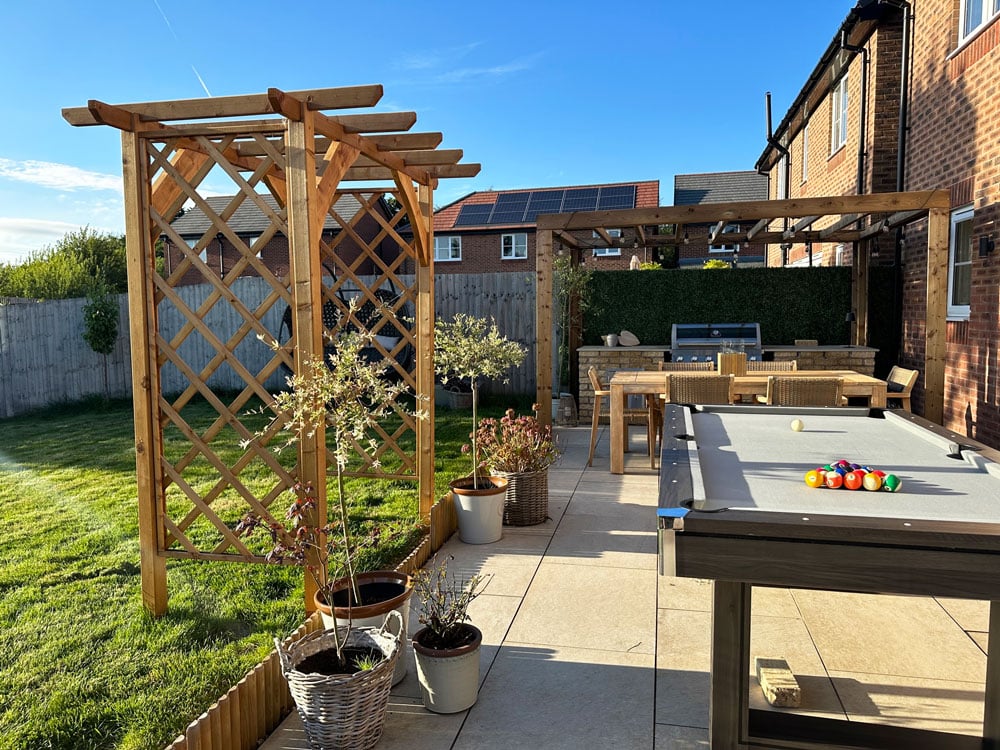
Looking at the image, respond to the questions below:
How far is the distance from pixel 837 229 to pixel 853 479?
7.15 meters

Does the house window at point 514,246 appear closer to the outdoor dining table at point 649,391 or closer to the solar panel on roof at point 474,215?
the solar panel on roof at point 474,215

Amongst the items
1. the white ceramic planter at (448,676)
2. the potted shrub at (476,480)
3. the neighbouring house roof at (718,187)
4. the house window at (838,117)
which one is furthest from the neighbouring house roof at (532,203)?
the white ceramic planter at (448,676)

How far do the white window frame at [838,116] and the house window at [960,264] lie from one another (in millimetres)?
3229

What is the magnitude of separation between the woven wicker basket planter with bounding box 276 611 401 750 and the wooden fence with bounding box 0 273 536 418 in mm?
9167

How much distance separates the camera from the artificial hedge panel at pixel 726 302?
10234 millimetres

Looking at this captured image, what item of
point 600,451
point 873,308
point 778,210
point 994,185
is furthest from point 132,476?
point 873,308

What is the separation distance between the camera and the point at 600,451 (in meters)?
8.02

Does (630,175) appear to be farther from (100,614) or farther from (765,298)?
(100,614)

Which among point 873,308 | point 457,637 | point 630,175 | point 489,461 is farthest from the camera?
point 630,175

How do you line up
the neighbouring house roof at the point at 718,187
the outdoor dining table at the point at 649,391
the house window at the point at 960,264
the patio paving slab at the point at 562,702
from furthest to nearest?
the neighbouring house roof at the point at 718,187 < the house window at the point at 960,264 < the outdoor dining table at the point at 649,391 < the patio paving slab at the point at 562,702

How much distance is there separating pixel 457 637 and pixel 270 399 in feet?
4.71

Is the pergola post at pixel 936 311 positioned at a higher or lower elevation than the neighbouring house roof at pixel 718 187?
lower

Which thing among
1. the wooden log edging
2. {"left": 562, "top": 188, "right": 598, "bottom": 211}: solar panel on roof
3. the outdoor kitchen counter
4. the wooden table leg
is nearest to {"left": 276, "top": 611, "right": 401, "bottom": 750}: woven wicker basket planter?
the wooden log edging

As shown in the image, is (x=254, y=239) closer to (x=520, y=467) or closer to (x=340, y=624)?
(x=520, y=467)
